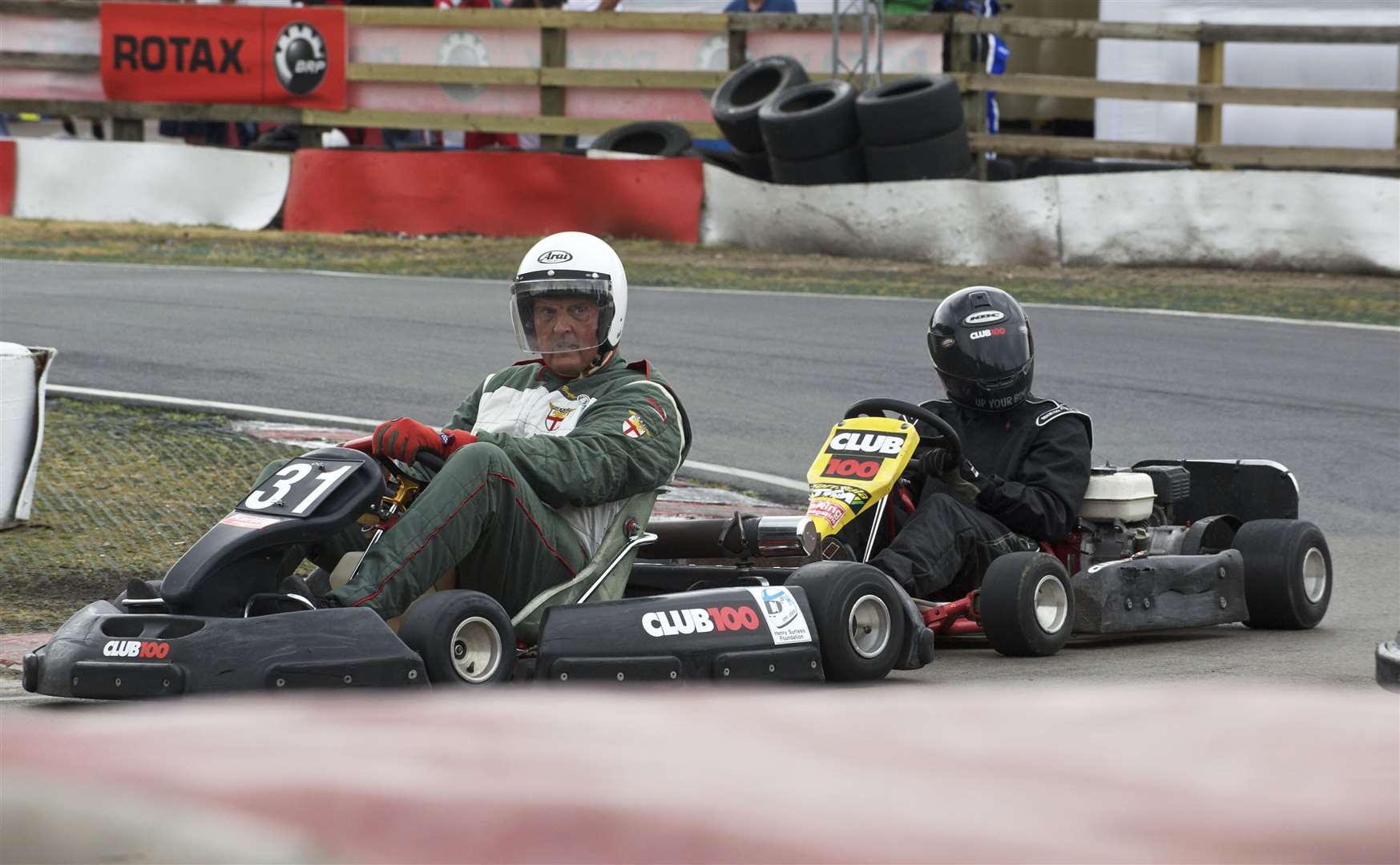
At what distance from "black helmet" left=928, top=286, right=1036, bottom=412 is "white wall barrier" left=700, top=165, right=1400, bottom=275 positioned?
27.8 ft

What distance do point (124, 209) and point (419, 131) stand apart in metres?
3.00

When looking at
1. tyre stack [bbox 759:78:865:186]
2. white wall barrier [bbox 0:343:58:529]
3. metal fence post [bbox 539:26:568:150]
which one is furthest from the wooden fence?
white wall barrier [bbox 0:343:58:529]

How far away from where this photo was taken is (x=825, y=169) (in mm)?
14906

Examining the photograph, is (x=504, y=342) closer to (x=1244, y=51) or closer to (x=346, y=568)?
(x=346, y=568)

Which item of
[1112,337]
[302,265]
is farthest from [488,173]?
[1112,337]

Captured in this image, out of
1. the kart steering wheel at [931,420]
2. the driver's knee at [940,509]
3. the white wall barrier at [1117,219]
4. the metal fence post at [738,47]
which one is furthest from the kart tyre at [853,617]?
the metal fence post at [738,47]

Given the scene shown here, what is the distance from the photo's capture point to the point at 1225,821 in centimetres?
145

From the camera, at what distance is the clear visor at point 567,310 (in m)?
5.30

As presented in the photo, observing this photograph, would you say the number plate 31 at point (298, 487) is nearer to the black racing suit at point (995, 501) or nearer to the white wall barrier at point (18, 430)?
the black racing suit at point (995, 501)

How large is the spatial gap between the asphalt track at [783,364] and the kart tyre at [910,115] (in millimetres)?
2065

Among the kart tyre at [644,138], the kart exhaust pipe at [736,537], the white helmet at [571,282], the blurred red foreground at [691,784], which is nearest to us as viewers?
the blurred red foreground at [691,784]

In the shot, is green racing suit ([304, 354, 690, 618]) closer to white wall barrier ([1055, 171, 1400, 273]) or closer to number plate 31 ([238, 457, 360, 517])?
number plate 31 ([238, 457, 360, 517])

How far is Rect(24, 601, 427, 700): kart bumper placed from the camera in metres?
4.35

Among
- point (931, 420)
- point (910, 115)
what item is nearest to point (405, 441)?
point (931, 420)
